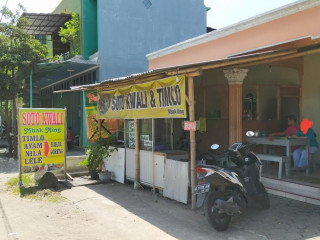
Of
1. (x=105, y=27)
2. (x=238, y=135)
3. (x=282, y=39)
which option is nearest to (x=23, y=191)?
(x=238, y=135)

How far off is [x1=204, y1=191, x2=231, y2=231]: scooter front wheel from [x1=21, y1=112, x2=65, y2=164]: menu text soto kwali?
5.41 meters

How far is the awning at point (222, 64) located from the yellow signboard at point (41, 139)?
5.06 feet

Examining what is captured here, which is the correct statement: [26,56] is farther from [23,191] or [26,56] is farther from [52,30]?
[23,191]

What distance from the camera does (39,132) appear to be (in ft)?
29.3

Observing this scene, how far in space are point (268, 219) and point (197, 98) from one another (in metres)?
6.12

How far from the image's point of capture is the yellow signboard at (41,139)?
866 cm

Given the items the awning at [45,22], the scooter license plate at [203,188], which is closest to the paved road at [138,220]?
the scooter license plate at [203,188]

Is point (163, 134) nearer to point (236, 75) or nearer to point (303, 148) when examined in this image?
point (236, 75)

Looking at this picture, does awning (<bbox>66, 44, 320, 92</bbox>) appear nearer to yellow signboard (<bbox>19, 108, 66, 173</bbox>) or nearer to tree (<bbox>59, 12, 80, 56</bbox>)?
yellow signboard (<bbox>19, 108, 66, 173</bbox>)

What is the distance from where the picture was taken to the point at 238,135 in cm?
917

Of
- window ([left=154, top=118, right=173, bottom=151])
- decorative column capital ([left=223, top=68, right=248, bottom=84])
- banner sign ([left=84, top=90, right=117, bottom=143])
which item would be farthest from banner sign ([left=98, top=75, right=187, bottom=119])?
decorative column capital ([left=223, top=68, right=248, bottom=84])

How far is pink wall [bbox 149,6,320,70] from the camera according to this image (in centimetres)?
677

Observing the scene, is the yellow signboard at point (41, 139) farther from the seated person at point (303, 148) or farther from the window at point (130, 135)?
the seated person at point (303, 148)

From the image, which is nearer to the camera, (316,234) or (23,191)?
(316,234)
